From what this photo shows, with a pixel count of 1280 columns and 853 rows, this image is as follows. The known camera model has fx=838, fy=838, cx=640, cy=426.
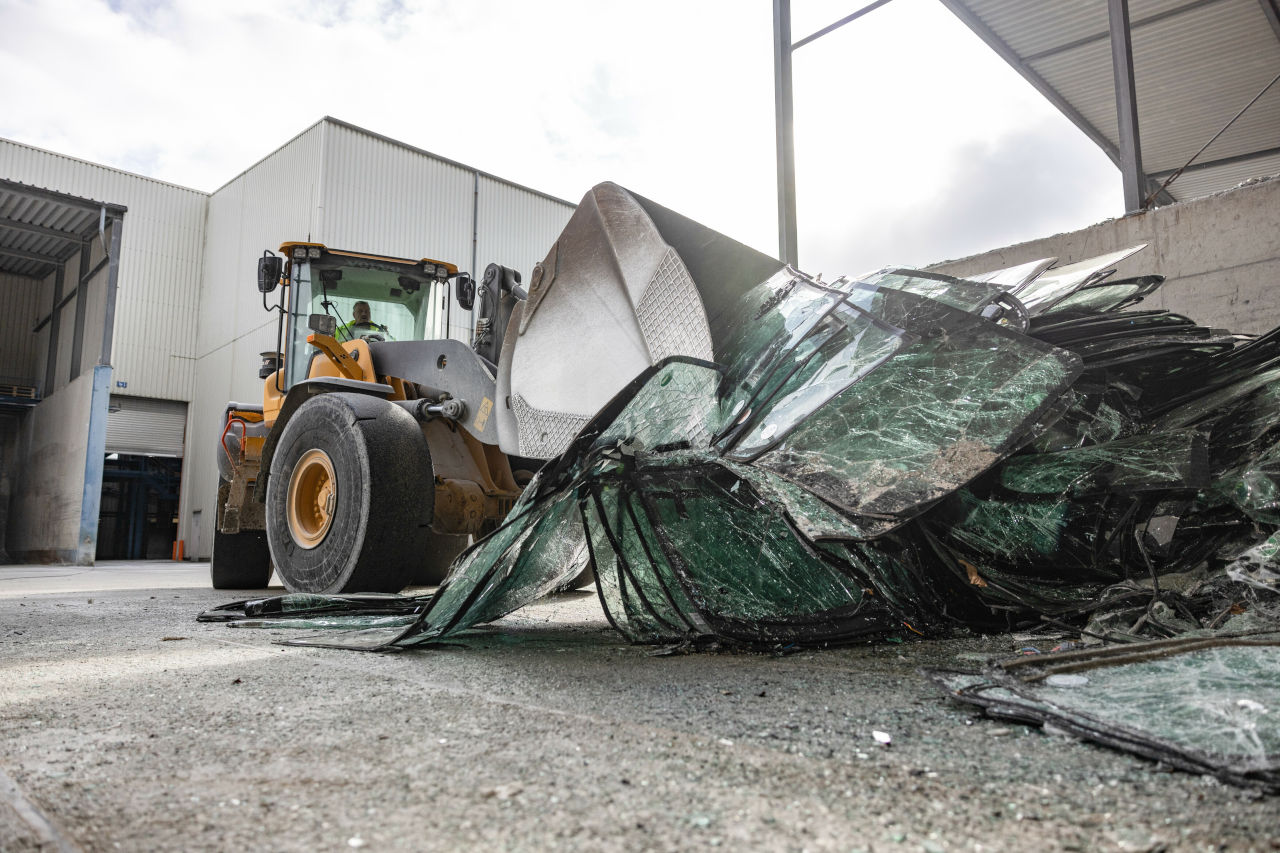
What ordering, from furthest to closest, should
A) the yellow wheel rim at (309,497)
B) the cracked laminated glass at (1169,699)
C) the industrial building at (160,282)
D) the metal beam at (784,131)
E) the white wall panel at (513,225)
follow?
the white wall panel at (513,225), the industrial building at (160,282), the metal beam at (784,131), the yellow wheel rim at (309,497), the cracked laminated glass at (1169,699)

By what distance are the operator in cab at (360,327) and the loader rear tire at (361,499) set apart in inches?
53.3

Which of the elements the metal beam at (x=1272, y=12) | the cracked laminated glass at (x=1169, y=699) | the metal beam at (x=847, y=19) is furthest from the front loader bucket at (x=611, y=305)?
the metal beam at (x=1272, y=12)

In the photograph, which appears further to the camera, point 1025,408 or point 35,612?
point 35,612

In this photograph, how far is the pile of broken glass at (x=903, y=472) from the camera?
2.29 metres

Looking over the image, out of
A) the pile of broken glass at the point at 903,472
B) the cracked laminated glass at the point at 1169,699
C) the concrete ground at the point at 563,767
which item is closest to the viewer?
the concrete ground at the point at 563,767

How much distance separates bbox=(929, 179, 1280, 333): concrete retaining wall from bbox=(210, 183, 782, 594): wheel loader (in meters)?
3.49

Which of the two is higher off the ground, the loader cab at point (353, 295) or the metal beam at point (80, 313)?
the metal beam at point (80, 313)

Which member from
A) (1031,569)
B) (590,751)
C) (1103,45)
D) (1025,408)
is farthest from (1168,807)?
(1103,45)

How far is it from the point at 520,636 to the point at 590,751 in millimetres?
1608

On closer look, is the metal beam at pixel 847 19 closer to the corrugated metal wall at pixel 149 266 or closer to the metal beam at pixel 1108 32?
the metal beam at pixel 1108 32

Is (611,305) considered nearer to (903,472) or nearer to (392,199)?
(903,472)

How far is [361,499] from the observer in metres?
3.87

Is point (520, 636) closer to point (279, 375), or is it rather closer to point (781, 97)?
point (279, 375)

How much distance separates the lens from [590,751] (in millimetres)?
1392
